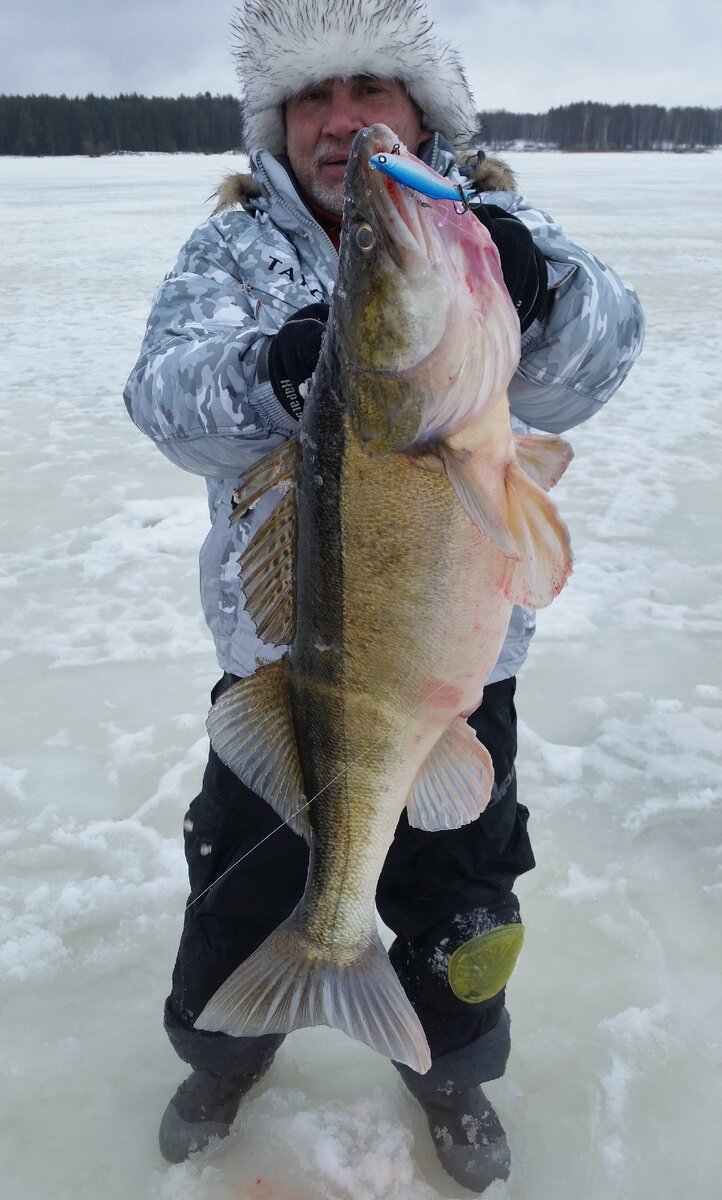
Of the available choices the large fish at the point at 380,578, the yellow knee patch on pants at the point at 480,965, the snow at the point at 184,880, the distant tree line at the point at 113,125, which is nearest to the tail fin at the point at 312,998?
the large fish at the point at 380,578

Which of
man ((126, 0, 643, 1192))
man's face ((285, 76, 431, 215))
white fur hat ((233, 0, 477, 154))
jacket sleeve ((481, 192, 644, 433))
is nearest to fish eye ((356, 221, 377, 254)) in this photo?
jacket sleeve ((481, 192, 644, 433))

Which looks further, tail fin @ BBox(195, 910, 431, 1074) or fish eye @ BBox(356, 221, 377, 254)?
tail fin @ BBox(195, 910, 431, 1074)

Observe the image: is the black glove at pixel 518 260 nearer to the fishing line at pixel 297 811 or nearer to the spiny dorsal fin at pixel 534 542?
the spiny dorsal fin at pixel 534 542

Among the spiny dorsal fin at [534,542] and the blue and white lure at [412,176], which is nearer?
the blue and white lure at [412,176]

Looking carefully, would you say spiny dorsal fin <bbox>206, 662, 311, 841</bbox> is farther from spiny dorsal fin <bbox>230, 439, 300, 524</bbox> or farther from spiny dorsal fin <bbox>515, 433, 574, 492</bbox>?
spiny dorsal fin <bbox>515, 433, 574, 492</bbox>

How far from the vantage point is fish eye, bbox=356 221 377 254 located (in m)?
1.28

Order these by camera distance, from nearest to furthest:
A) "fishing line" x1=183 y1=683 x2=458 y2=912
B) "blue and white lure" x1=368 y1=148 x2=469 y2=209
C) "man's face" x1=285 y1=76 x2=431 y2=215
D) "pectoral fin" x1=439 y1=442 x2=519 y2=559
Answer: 1. "blue and white lure" x1=368 y1=148 x2=469 y2=209
2. "pectoral fin" x1=439 y1=442 x2=519 y2=559
3. "fishing line" x1=183 y1=683 x2=458 y2=912
4. "man's face" x1=285 y1=76 x2=431 y2=215

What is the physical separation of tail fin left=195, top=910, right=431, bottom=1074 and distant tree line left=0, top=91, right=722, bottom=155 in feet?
207

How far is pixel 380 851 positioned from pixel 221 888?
0.58 meters

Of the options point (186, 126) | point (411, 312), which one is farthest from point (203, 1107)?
point (186, 126)

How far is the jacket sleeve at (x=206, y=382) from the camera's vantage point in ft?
5.49

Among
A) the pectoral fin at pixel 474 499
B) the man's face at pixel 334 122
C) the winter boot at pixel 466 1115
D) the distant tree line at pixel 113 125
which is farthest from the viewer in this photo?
the distant tree line at pixel 113 125

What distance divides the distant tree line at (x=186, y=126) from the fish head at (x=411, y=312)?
206ft

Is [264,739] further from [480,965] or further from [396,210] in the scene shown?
[396,210]
